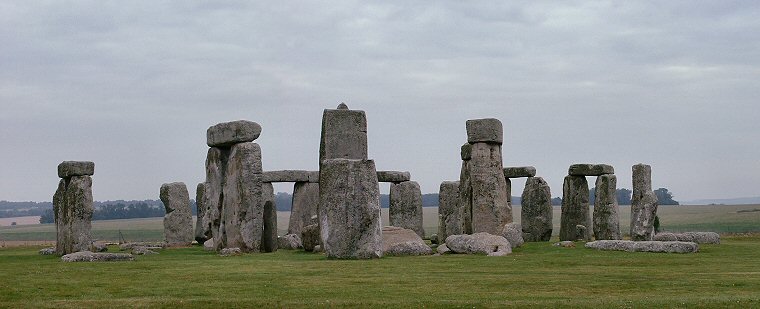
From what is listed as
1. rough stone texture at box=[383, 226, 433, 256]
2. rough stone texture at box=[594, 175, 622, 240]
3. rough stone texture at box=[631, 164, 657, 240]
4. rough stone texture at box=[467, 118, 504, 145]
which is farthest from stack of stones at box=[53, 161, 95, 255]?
rough stone texture at box=[594, 175, 622, 240]

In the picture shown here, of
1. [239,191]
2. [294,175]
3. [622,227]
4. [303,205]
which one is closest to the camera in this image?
[239,191]

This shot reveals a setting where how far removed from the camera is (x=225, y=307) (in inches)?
610

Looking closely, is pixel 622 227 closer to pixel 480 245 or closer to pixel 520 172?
pixel 520 172

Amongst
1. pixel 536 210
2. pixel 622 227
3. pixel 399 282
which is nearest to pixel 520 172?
pixel 536 210

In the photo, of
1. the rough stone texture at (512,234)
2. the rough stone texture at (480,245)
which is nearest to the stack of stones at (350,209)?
the rough stone texture at (480,245)

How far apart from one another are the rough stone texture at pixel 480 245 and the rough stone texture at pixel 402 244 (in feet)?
2.28

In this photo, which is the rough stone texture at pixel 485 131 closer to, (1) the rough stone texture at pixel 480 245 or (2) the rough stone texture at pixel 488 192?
(2) the rough stone texture at pixel 488 192

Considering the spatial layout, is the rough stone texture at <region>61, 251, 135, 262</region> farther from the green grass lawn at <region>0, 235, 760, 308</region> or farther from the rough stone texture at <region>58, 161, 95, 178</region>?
the rough stone texture at <region>58, 161, 95, 178</region>

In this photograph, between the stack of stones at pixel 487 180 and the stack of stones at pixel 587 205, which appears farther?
the stack of stones at pixel 587 205

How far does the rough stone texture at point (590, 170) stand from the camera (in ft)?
122

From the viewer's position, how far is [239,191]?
94.7 ft

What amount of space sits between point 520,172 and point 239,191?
14047mm

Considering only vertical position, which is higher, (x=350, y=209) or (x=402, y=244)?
(x=350, y=209)

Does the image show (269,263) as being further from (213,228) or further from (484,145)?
(484,145)
